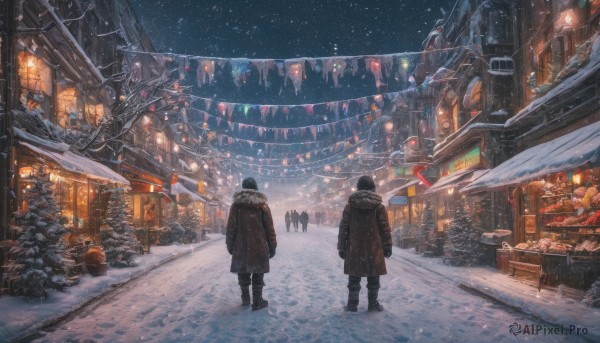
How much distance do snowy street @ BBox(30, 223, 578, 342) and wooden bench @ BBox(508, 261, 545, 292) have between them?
175 cm

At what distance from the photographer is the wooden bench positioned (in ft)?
28.9

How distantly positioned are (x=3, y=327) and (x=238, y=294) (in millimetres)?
3997

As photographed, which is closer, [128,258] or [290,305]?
[290,305]

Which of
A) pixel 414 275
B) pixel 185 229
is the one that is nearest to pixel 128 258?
pixel 414 275

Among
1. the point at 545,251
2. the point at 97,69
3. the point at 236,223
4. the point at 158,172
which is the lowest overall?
the point at 545,251

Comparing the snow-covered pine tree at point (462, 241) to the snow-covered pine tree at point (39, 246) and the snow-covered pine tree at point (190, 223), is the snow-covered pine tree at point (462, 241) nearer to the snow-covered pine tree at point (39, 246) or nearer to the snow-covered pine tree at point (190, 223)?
the snow-covered pine tree at point (39, 246)

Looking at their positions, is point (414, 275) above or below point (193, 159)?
below

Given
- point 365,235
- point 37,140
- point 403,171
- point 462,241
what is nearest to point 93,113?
point 37,140

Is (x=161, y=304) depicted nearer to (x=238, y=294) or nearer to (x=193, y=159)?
(x=238, y=294)

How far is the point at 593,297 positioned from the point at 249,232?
243 inches

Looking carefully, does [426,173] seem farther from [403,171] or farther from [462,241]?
[462,241]

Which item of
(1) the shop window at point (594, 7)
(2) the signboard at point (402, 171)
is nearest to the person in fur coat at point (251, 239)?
(1) the shop window at point (594, 7)

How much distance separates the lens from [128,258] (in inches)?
529

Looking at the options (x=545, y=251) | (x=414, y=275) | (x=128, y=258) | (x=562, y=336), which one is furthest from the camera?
(x=128, y=258)
